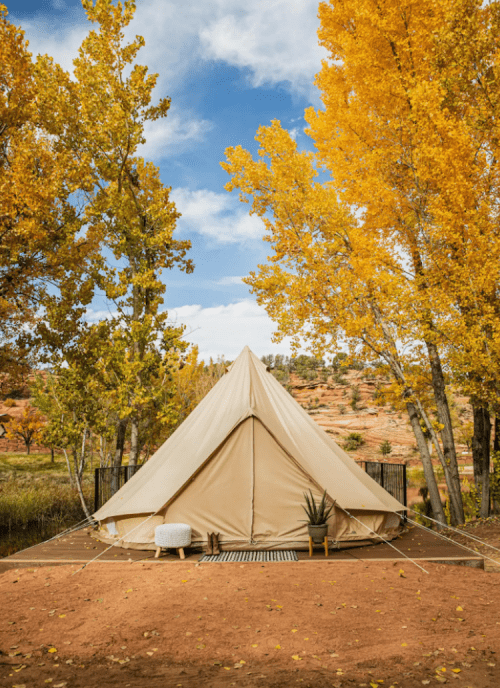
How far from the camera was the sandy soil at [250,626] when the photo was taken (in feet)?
9.50

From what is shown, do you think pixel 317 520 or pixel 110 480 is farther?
pixel 110 480

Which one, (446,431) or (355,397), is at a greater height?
(355,397)

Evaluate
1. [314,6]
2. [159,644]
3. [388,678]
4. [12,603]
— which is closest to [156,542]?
[12,603]

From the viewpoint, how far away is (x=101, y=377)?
10352 millimetres

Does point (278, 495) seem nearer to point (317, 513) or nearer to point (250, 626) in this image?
point (317, 513)

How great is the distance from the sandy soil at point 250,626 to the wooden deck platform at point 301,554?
10.3 inches

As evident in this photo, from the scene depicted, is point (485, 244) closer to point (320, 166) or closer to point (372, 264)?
point (372, 264)

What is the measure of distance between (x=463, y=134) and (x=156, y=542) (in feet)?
25.5

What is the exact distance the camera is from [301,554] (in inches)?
237

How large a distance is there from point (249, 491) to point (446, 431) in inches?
195

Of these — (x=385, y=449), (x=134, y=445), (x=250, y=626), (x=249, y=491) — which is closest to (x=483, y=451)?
(x=249, y=491)


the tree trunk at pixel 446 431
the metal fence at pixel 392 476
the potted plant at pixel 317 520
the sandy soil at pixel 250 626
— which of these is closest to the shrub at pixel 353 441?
the metal fence at pixel 392 476

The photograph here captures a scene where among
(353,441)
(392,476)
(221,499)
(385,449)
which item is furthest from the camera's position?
(353,441)

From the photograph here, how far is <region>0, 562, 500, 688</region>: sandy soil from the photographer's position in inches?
114
